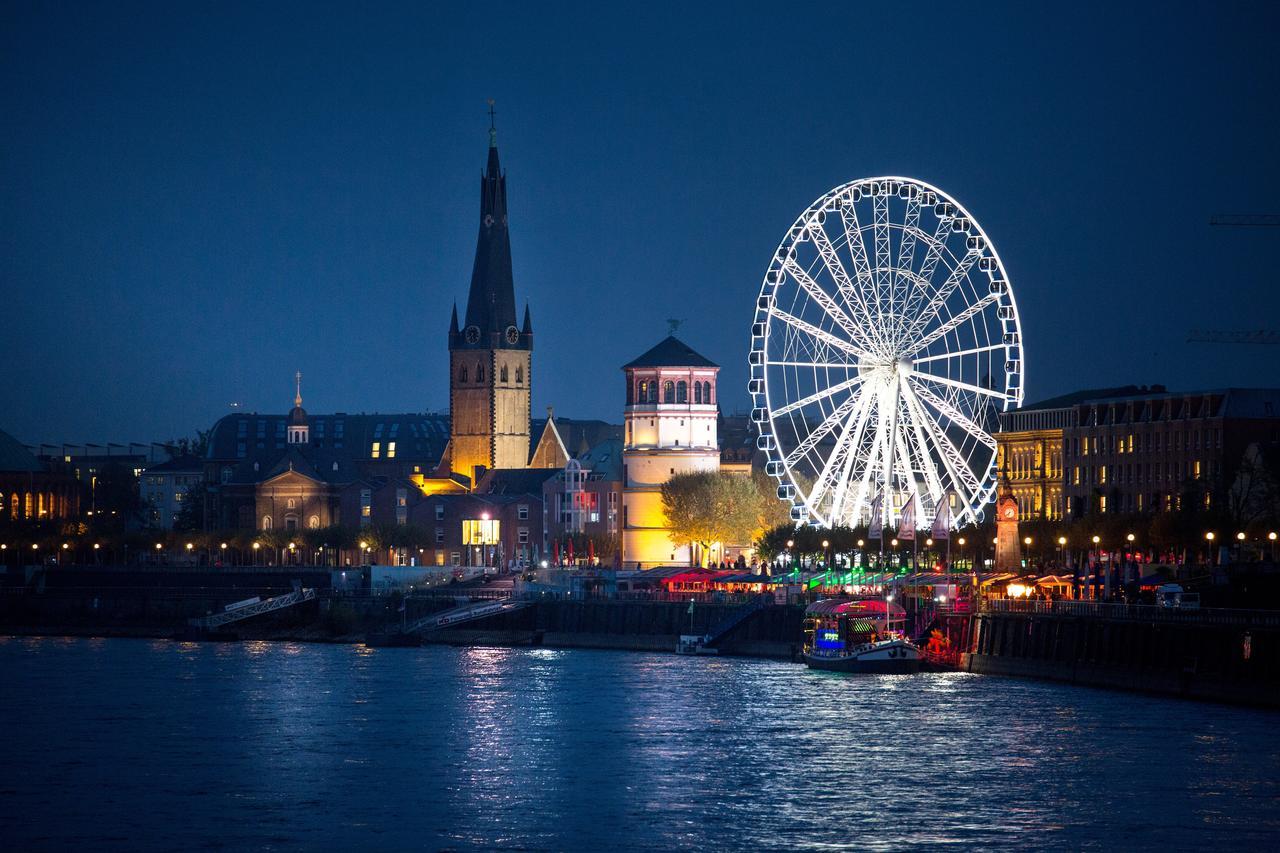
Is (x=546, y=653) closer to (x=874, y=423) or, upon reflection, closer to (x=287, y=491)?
(x=874, y=423)

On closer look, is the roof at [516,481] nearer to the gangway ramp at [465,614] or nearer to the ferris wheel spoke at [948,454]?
the gangway ramp at [465,614]

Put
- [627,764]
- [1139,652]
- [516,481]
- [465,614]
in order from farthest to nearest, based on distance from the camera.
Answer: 1. [516,481]
2. [465,614]
3. [1139,652]
4. [627,764]

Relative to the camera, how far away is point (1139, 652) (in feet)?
283

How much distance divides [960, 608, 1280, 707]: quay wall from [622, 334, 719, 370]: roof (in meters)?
64.0

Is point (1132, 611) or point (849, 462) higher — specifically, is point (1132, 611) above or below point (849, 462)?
below

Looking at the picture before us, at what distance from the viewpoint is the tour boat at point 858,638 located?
328ft

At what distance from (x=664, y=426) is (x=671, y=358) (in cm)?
444

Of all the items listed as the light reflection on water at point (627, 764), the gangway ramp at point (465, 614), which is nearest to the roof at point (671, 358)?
the gangway ramp at point (465, 614)

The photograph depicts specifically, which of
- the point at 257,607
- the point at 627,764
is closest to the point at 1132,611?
the point at 627,764

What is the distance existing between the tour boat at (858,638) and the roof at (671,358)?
5430cm

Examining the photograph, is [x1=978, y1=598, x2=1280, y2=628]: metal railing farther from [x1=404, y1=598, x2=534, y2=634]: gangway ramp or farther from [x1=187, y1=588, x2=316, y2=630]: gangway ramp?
[x1=187, y1=588, x2=316, y2=630]: gangway ramp

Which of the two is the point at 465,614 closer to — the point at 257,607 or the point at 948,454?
the point at 257,607

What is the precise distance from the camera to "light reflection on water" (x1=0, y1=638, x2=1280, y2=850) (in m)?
58.9

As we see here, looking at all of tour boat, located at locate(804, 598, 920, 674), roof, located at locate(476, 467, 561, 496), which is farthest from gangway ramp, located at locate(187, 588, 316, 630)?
tour boat, located at locate(804, 598, 920, 674)
